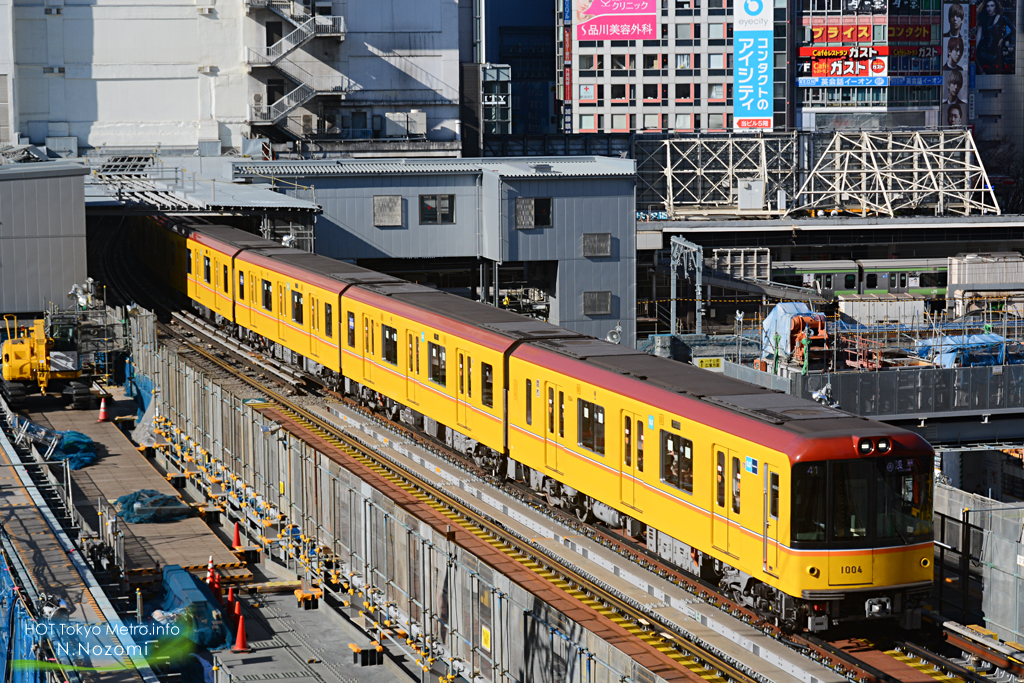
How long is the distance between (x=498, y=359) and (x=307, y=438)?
5.15 meters

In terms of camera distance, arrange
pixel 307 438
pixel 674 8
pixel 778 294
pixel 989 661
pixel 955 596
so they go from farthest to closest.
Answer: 1. pixel 674 8
2. pixel 778 294
3. pixel 307 438
4. pixel 955 596
5. pixel 989 661

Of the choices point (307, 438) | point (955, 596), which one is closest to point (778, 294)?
point (307, 438)

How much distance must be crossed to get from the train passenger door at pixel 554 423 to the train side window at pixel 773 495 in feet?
17.7

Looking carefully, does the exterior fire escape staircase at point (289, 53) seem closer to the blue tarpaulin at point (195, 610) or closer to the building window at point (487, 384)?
the building window at point (487, 384)

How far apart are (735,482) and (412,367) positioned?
11102 mm

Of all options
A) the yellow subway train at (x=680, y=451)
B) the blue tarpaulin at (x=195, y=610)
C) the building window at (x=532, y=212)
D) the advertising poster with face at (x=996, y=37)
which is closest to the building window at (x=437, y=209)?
the building window at (x=532, y=212)

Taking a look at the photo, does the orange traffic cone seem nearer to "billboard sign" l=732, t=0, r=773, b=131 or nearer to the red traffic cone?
the red traffic cone

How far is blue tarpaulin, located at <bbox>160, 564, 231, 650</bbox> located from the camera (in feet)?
Answer: 71.1

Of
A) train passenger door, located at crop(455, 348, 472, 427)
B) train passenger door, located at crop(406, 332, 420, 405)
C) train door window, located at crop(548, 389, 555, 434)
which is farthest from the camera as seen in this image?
train passenger door, located at crop(406, 332, 420, 405)

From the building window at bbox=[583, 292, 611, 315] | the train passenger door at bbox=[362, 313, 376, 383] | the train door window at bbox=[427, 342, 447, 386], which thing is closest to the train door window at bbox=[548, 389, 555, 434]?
the train door window at bbox=[427, 342, 447, 386]

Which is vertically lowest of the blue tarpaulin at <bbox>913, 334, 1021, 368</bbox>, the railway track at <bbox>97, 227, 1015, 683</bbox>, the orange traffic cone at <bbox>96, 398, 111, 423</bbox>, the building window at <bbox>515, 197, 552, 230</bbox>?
the orange traffic cone at <bbox>96, 398, 111, 423</bbox>

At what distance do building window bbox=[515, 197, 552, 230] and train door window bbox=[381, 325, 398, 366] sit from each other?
19.7 metres

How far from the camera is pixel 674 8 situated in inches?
3895

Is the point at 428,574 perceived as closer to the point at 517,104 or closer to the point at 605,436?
the point at 605,436
